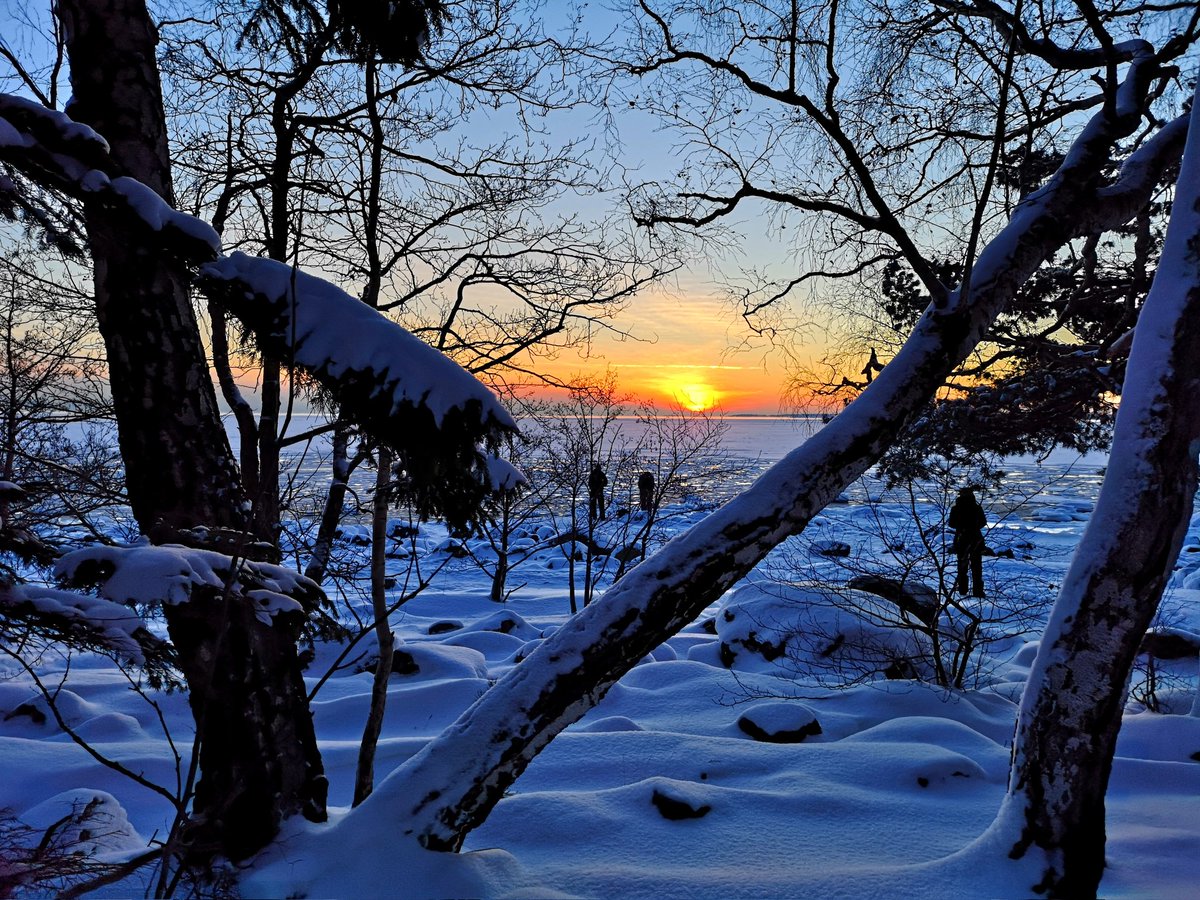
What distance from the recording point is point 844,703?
6285 millimetres

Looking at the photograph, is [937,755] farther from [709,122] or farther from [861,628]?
[709,122]

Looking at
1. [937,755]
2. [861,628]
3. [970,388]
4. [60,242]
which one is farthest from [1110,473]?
[861,628]

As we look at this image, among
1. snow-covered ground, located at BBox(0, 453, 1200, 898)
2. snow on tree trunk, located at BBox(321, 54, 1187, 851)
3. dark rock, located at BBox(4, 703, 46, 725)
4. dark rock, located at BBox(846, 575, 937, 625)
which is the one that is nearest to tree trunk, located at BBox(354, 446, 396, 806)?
snow-covered ground, located at BBox(0, 453, 1200, 898)

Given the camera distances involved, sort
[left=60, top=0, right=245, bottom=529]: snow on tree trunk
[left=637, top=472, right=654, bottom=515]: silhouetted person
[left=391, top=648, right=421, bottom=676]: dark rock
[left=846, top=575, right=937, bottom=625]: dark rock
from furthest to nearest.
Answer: [left=637, top=472, right=654, bottom=515]: silhouetted person, [left=391, top=648, right=421, bottom=676]: dark rock, [left=846, top=575, right=937, bottom=625]: dark rock, [left=60, top=0, right=245, bottom=529]: snow on tree trunk

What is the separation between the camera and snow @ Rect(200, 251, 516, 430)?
1973 mm

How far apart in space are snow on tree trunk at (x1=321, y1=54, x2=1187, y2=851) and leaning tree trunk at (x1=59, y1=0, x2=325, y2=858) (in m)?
0.47

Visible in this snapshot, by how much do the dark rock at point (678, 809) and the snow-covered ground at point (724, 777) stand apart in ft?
0.04

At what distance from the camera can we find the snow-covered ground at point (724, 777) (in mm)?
2777

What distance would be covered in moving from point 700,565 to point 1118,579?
1583 mm

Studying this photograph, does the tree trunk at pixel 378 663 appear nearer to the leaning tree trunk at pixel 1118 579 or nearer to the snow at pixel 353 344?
the snow at pixel 353 344

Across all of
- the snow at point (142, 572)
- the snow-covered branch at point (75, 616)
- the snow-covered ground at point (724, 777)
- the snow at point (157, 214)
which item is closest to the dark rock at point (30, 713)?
the snow-covered ground at point (724, 777)

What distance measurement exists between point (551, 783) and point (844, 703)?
321cm

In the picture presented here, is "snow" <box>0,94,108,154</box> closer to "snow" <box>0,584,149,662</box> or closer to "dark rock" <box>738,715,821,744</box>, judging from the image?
"snow" <box>0,584,149,662</box>

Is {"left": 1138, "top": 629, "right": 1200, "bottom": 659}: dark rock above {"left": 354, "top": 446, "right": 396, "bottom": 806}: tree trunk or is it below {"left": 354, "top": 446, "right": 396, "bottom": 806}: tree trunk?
below
